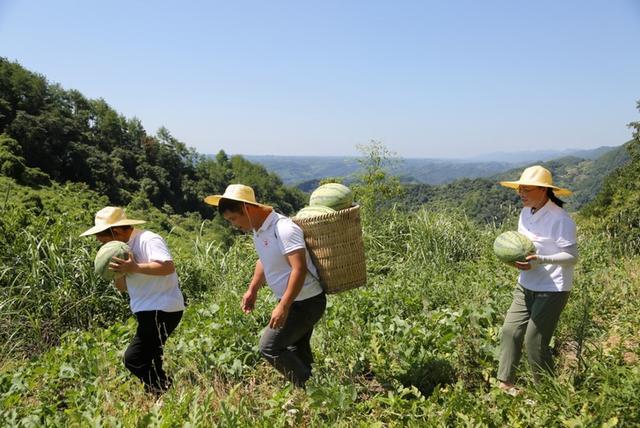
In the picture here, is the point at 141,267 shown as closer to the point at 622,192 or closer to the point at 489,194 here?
the point at 622,192

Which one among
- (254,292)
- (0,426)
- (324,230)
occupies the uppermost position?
(324,230)

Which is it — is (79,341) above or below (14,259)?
below

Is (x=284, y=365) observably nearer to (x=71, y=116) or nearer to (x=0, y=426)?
(x=0, y=426)

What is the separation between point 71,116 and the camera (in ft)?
208

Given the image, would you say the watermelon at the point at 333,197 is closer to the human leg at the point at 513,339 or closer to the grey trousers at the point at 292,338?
the grey trousers at the point at 292,338

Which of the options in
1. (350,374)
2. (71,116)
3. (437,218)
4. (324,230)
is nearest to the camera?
(324,230)

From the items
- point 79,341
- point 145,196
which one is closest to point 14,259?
point 79,341

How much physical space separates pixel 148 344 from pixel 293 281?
4.29 feet

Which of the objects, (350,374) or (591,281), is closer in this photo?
(350,374)

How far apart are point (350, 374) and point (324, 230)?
4.09 feet

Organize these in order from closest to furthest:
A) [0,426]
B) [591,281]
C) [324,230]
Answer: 1. [0,426]
2. [324,230]
3. [591,281]

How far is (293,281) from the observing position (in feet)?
9.27

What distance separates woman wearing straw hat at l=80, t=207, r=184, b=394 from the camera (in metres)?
3.27

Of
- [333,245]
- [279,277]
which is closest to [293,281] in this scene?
[279,277]
